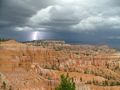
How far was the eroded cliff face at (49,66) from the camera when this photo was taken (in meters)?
125

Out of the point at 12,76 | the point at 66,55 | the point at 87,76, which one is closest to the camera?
the point at 12,76

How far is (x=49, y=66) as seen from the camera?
164 metres

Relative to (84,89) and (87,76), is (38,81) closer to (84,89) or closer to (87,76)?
(84,89)

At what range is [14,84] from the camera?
11244 centimetres

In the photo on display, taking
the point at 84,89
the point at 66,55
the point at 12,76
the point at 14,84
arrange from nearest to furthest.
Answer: the point at 14,84
the point at 12,76
the point at 84,89
the point at 66,55

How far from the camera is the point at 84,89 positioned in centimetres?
12988

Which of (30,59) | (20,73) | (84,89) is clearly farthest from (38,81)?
(30,59)

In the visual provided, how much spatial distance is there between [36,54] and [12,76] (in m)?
47.9

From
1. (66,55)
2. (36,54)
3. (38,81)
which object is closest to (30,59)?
(36,54)

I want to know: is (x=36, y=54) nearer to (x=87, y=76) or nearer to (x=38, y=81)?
(x=87, y=76)

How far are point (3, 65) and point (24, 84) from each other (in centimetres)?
2432

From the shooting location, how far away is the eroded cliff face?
409 ft

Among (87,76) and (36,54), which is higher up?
(36,54)

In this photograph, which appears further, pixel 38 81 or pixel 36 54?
pixel 36 54
